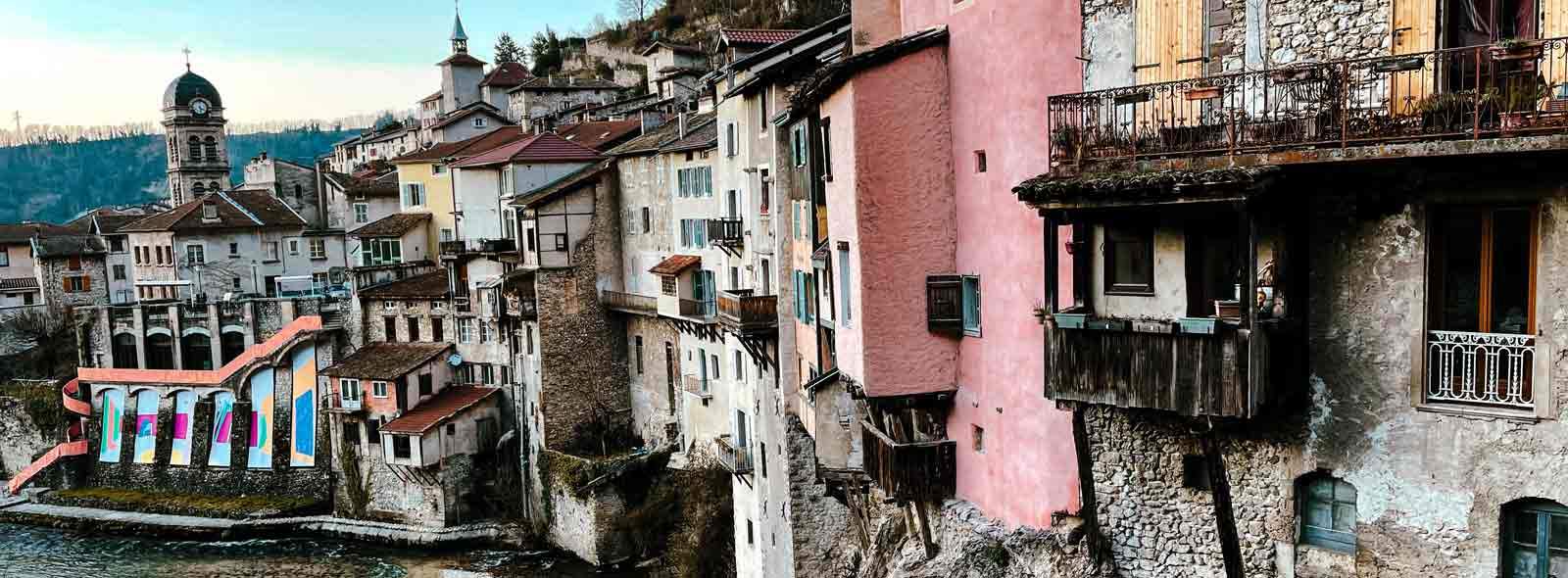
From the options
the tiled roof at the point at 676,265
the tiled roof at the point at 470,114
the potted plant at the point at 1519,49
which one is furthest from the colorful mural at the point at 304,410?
the potted plant at the point at 1519,49

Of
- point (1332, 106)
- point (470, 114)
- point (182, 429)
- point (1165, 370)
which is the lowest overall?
point (182, 429)

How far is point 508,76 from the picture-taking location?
286ft

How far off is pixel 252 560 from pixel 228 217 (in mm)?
23707

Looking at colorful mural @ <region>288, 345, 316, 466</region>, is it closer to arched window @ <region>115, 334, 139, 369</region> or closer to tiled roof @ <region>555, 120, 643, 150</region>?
arched window @ <region>115, 334, 139, 369</region>

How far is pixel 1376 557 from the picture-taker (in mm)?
10117

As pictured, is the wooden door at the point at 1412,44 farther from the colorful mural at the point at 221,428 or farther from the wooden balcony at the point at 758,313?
the colorful mural at the point at 221,428

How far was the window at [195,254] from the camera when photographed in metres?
59.3

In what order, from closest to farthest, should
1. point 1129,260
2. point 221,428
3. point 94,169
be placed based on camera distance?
point 1129,260 → point 221,428 → point 94,169

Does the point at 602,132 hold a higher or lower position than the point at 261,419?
higher

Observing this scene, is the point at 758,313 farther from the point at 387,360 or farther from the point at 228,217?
the point at 228,217

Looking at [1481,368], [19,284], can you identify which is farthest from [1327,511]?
[19,284]

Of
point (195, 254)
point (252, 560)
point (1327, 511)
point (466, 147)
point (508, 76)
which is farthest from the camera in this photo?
point (508, 76)

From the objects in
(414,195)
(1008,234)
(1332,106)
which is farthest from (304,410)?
(1332,106)

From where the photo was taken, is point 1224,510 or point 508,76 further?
point 508,76
